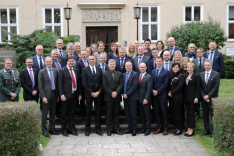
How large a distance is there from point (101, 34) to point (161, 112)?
1176cm

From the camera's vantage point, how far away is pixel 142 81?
25.2 feet

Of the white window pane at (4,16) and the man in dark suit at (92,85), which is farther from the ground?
the white window pane at (4,16)

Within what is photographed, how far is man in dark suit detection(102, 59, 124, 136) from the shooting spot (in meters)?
7.61

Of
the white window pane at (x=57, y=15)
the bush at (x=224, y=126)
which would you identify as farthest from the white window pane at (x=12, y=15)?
the bush at (x=224, y=126)

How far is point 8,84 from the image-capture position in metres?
7.24

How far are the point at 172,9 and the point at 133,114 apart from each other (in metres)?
12.7

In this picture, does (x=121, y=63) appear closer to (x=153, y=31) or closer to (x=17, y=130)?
(x=17, y=130)

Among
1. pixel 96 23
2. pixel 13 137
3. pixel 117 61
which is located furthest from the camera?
pixel 96 23

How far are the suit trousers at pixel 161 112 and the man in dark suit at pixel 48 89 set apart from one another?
9.12 feet

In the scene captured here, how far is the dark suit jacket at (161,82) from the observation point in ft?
24.9

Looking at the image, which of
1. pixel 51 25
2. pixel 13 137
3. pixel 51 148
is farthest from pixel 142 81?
pixel 51 25

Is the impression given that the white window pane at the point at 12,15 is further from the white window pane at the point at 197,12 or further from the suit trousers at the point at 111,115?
the suit trousers at the point at 111,115

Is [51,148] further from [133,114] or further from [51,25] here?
[51,25]

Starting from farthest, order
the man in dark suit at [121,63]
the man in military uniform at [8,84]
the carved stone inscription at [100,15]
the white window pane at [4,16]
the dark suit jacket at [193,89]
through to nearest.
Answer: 1. the white window pane at [4,16]
2. the carved stone inscription at [100,15]
3. the man in dark suit at [121,63]
4. the dark suit jacket at [193,89]
5. the man in military uniform at [8,84]
